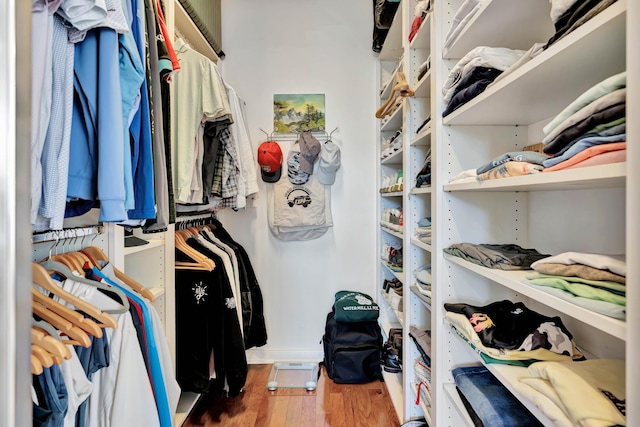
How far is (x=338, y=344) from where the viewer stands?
2.21m

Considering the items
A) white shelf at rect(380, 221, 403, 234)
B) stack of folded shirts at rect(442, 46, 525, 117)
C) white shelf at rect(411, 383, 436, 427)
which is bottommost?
white shelf at rect(411, 383, 436, 427)

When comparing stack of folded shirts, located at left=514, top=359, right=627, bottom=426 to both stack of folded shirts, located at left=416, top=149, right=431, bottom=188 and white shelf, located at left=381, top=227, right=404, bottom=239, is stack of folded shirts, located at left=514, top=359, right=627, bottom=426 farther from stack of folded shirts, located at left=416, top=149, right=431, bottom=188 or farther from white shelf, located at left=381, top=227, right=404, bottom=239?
white shelf, located at left=381, top=227, right=404, bottom=239

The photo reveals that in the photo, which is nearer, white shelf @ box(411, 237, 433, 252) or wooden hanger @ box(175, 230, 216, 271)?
white shelf @ box(411, 237, 433, 252)

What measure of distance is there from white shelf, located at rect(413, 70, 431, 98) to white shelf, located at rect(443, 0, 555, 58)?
9.3 inches

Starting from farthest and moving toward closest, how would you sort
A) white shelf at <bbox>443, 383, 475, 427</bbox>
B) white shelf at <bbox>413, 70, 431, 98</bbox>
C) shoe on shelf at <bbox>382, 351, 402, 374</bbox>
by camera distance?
shoe on shelf at <bbox>382, 351, 402, 374</bbox>, white shelf at <bbox>413, 70, 431, 98</bbox>, white shelf at <bbox>443, 383, 475, 427</bbox>

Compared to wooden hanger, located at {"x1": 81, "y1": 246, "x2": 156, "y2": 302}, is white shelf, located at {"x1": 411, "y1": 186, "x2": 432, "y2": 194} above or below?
above

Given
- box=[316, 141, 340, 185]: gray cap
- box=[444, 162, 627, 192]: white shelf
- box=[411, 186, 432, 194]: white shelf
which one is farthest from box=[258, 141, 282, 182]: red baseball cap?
box=[444, 162, 627, 192]: white shelf

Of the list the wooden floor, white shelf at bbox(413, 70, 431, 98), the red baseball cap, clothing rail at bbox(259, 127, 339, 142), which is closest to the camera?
white shelf at bbox(413, 70, 431, 98)

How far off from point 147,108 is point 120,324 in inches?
23.8

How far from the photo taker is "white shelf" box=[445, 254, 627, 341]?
0.53 meters

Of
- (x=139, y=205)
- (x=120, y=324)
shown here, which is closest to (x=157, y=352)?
(x=120, y=324)

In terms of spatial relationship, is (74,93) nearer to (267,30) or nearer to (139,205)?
(139,205)

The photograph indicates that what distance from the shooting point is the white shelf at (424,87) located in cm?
146

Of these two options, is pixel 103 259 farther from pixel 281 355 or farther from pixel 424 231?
pixel 281 355
